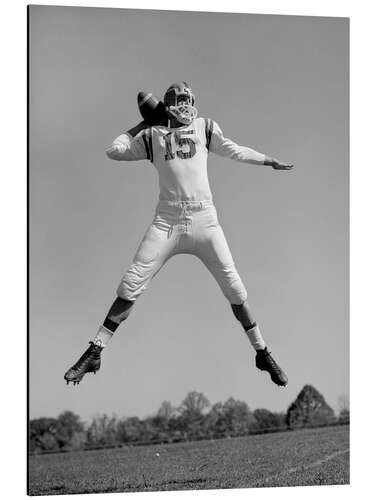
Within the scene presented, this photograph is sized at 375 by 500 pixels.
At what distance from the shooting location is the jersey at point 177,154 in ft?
24.4

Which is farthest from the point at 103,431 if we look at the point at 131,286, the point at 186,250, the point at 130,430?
the point at 186,250

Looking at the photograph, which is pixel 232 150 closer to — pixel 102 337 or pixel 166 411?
pixel 102 337

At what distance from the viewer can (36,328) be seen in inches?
295

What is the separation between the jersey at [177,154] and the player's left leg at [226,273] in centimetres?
25

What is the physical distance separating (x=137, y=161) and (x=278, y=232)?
1.19 meters

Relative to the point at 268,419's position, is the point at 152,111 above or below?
above

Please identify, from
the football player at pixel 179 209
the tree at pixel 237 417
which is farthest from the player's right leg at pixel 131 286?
the tree at pixel 237 417

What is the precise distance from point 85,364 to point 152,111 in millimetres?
1749

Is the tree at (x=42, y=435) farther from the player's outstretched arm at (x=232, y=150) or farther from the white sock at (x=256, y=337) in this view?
the player's outstretched arm at (x=232, y=150)

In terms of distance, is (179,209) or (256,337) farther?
(256,337)

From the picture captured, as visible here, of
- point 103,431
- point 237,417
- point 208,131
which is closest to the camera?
point 208,131

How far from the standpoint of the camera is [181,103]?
7.54 m

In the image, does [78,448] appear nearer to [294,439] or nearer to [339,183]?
[294,439]

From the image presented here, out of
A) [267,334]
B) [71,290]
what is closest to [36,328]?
[71,290]
